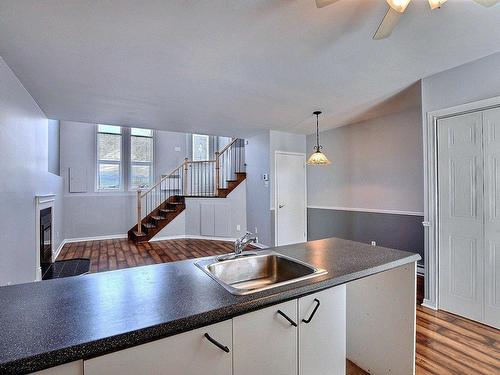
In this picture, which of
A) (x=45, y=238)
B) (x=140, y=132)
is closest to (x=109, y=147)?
(x=140, y=132)

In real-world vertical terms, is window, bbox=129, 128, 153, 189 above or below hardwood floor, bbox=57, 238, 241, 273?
above

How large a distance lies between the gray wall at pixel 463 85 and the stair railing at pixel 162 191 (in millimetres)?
5575

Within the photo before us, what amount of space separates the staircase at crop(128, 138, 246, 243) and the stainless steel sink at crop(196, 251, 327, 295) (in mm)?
4567

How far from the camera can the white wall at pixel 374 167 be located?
3807 millimetres

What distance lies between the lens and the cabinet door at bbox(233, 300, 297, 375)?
0.99 metres

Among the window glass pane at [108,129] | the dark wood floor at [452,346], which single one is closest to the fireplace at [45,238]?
the window glass pane at [108,129]

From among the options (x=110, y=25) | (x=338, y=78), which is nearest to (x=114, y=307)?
(x=110, y=25)

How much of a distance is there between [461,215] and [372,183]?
1863mm

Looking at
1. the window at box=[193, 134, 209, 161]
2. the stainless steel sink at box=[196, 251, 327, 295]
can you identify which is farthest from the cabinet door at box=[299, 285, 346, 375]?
the window at box=[193, 134, 209, 161]

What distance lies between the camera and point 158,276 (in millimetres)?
1281

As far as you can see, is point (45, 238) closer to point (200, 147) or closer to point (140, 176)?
point (140, 176)

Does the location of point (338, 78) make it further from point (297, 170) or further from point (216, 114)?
point (297, 170)

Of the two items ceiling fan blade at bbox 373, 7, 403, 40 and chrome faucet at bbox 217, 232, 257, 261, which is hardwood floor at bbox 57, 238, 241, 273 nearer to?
chrome faucet at bbox 217, 232, 257, 261

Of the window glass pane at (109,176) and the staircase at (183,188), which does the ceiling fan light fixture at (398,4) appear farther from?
the window glass pane at (109,176)
